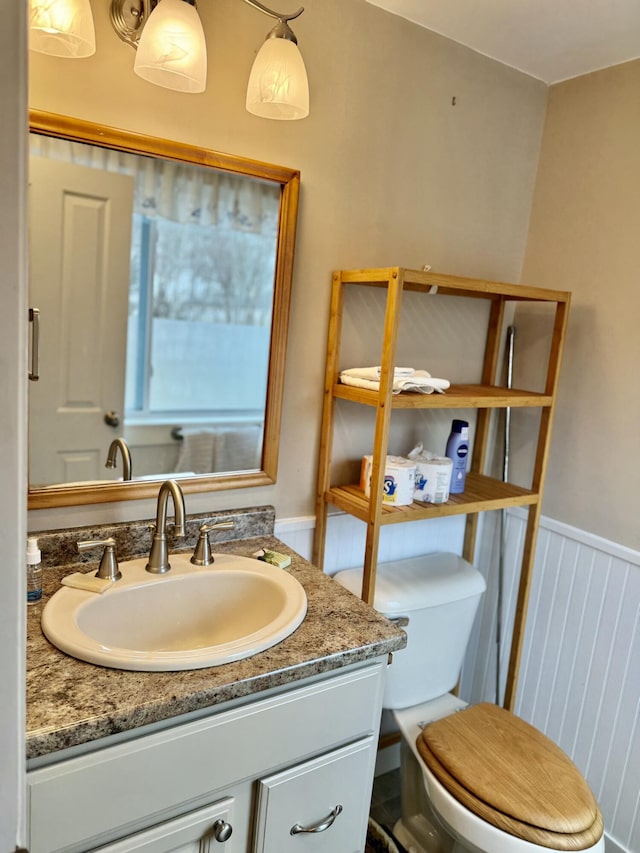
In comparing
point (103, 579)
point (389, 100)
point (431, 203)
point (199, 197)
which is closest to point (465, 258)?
point (431, 203)

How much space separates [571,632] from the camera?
1.83 metres

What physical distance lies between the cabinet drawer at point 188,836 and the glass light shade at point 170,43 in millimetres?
1324

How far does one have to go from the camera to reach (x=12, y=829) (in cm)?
51

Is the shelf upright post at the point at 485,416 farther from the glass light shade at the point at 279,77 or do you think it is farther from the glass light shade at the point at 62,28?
the glass light shade at the point at 62,28

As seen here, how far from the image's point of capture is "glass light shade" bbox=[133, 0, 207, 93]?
3.68 ft

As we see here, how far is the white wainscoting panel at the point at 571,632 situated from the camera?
5.48 feet

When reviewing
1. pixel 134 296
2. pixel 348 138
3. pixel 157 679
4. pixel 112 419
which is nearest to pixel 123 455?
pixel 112 419

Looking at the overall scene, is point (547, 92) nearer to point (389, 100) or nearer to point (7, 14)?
point (389, 100)

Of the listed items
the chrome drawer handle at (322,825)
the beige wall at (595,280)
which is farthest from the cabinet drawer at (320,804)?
the beige wall at (595,280)

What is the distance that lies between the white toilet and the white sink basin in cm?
43

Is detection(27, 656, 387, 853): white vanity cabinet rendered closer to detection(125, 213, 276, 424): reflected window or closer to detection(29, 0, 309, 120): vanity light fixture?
detection(125, 213, 276, 424): reflected window

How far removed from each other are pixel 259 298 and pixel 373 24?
75 cm

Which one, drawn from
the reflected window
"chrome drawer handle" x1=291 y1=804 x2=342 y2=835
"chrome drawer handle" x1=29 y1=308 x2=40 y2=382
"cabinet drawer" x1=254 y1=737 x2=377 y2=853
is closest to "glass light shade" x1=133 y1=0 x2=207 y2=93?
the reflected window

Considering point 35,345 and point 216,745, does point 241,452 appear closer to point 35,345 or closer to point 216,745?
point 35,345
